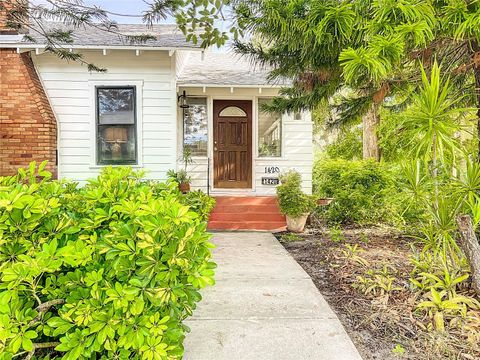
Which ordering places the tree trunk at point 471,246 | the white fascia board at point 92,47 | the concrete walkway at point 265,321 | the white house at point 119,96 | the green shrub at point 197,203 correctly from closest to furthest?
the concrete walkway at point 265,321 < the tree trunk at point 471,246 < the green shrub at point 197,203 < the white fascia board at point 92,47 < the white house at point 119,96

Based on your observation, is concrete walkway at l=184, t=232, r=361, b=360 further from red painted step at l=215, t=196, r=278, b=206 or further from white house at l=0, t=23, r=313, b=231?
white house at l=0, t=23, r=313, b=231

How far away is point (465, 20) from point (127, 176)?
2653mm

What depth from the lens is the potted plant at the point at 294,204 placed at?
6.56 meters

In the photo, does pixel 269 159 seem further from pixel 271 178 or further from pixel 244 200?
pixel 244 200

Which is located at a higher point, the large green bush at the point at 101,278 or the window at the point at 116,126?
the window at the point at 116,126

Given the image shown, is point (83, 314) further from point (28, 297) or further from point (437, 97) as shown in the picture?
point (437, 97)

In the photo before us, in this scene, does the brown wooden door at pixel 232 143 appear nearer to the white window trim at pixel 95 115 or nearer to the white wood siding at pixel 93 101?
the white wood siding at pixel 93 101

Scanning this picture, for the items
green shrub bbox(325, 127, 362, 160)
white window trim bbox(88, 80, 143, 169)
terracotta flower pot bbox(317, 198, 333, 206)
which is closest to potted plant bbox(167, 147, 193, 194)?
white window trim bbox(88, 80, 143, 169)

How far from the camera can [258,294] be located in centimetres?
321

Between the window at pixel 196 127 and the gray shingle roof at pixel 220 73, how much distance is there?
0.63 m

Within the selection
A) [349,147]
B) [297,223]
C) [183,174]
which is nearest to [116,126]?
[183,174]

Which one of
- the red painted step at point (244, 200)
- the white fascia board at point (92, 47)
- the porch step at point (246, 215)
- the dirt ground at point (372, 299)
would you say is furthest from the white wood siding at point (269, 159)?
the dirt ground at point (372, 299)

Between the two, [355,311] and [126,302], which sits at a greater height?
[126,302]

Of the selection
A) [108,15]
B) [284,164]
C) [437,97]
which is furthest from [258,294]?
[284,164]
